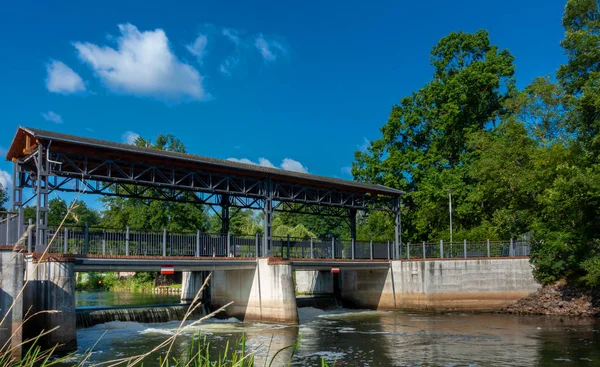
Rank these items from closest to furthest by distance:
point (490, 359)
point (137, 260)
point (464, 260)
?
point (490, 359) → point (137, 260) → point (464, 260)

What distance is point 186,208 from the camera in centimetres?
5872

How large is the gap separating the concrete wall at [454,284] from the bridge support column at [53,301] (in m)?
20.8

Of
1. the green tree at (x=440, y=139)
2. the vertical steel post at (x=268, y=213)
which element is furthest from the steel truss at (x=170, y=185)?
the green tree at (x=440, y=139)

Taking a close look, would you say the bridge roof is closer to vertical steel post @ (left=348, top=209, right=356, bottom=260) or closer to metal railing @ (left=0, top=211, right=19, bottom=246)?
metal railing @ (left=0, top=211, right=19, bottom=246)

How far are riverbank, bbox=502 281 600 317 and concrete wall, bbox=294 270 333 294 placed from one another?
39.5ft

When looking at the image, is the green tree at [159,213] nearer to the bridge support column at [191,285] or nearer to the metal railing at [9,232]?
the bridge support column at [191,285]

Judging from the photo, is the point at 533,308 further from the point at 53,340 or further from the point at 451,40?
the point at 451,40

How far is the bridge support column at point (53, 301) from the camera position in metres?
19.5

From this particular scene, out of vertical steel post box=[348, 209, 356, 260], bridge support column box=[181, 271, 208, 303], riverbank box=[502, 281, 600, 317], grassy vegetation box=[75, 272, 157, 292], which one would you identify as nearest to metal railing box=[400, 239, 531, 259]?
riverbank box=[502, 281, 600, 317]

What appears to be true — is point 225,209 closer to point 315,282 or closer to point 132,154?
point 132,154

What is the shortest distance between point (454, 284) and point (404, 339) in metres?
12.7

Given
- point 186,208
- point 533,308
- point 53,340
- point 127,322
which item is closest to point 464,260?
point 533,308

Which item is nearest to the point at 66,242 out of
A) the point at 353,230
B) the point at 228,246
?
the point at 228,246

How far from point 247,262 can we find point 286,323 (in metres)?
3.50
